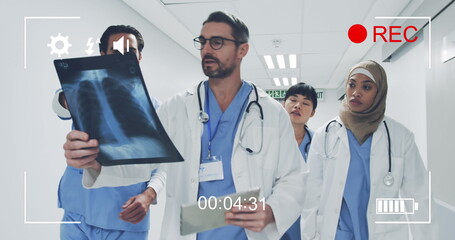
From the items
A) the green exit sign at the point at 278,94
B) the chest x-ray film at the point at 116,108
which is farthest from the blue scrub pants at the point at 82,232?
the green exit sign at the point at 278,94

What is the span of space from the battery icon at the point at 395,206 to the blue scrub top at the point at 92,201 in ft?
3.28

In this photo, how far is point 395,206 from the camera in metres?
1.42

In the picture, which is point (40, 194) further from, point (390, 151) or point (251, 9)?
point (251, 9)

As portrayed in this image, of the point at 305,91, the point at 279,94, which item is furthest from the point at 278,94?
the point at 305,91

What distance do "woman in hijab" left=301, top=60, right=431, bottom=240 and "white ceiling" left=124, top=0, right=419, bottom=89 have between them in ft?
4.46

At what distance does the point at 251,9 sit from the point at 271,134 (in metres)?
2.01

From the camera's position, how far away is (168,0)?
105 inches

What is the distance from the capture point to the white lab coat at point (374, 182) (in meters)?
1.41

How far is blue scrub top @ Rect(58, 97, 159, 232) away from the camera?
1.25 metres

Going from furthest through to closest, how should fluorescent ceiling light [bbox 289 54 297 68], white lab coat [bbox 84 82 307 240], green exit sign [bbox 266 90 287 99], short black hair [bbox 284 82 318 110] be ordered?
1. green exit sign [bbox 266 90 287 99]
2. fluorescent ceiling light [bbox 289 54 297 68]
3. short black hair [bbox 284 82 318 110]
4. white lab coat [bbox 84 82 307 240]

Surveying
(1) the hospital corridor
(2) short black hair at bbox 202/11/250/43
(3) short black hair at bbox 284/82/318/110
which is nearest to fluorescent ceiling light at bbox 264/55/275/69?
(1) the hospital corridor

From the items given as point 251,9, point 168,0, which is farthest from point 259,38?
point 168,0

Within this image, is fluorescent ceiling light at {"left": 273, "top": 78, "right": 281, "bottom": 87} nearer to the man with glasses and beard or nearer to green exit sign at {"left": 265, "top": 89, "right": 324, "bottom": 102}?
green exit sign at {"left": 265, "top": 89, "right": 324, "bottom": 102}

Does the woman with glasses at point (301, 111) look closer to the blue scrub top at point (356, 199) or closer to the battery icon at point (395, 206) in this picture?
the blue scrub top at point (356, 199)
